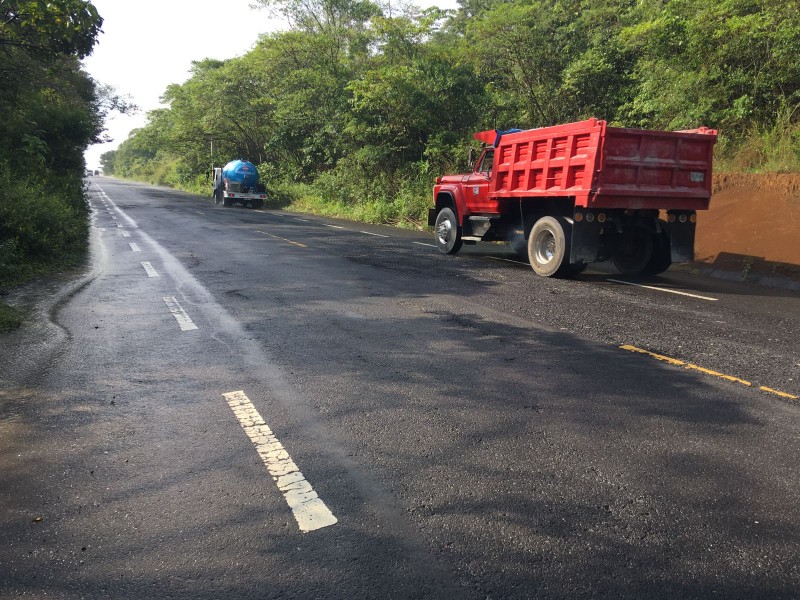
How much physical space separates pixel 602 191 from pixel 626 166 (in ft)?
2.04

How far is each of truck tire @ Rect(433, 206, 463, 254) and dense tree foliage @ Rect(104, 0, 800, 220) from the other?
6.94 m

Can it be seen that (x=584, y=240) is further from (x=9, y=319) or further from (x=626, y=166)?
(x=9, y=319)

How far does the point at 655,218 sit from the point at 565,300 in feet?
10.5

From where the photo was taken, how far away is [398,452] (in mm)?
3838

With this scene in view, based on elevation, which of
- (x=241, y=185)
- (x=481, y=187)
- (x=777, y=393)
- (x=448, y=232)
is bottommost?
(x=777, y=393)

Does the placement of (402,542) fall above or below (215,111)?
below

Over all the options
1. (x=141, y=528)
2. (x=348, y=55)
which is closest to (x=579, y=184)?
(x=141, y=528)

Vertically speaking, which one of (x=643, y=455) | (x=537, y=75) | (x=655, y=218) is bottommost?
(x=643, y=455)

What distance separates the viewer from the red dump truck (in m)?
9.85

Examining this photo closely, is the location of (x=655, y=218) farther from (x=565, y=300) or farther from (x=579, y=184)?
(x=565, y=300)

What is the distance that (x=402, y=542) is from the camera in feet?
9.53

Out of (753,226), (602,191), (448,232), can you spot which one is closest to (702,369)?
(602,191)

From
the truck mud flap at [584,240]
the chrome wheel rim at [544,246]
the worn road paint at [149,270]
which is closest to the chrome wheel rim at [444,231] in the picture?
the chrome wheel rim at [544,246]

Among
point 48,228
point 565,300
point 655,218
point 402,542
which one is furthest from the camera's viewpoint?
point 48,228
